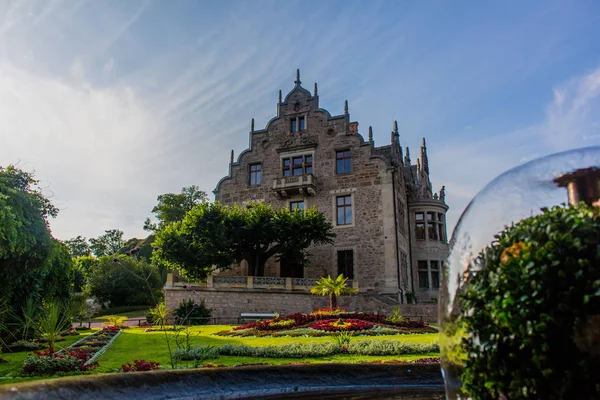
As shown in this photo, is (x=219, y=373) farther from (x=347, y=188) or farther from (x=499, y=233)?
(x=347, y=188)

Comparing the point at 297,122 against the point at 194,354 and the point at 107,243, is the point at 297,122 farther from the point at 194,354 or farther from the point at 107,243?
the point at 107,243

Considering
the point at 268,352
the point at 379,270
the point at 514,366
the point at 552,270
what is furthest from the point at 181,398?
the point at 379,270

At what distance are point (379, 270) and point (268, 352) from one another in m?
21.8

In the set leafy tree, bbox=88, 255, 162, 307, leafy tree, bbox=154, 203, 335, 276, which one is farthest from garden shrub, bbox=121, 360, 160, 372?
leafy tree, bbox=88, 255, 162, 307

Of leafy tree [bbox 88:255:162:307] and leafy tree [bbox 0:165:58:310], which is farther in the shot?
leafy tree [bbox 88:255:162:307]

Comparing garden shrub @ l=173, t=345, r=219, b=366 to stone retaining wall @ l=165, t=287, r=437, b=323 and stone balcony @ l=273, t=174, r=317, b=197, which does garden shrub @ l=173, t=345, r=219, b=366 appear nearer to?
stone retaining wall @ l=165, t=287, r=437, b=323

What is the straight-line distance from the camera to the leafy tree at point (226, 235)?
29.0 metres

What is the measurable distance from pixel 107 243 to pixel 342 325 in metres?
73.1

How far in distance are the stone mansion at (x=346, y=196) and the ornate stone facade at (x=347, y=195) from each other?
0.07m

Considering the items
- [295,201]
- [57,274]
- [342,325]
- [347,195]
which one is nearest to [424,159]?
[347,195]

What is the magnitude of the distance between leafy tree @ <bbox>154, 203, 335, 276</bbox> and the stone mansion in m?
2.69

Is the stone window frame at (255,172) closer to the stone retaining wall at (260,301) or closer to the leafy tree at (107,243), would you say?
the stone retaining wall at (260,301)

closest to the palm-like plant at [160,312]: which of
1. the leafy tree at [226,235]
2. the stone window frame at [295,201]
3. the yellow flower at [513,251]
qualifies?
the yellow flower at [513,251]

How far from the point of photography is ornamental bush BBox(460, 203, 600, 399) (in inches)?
101
